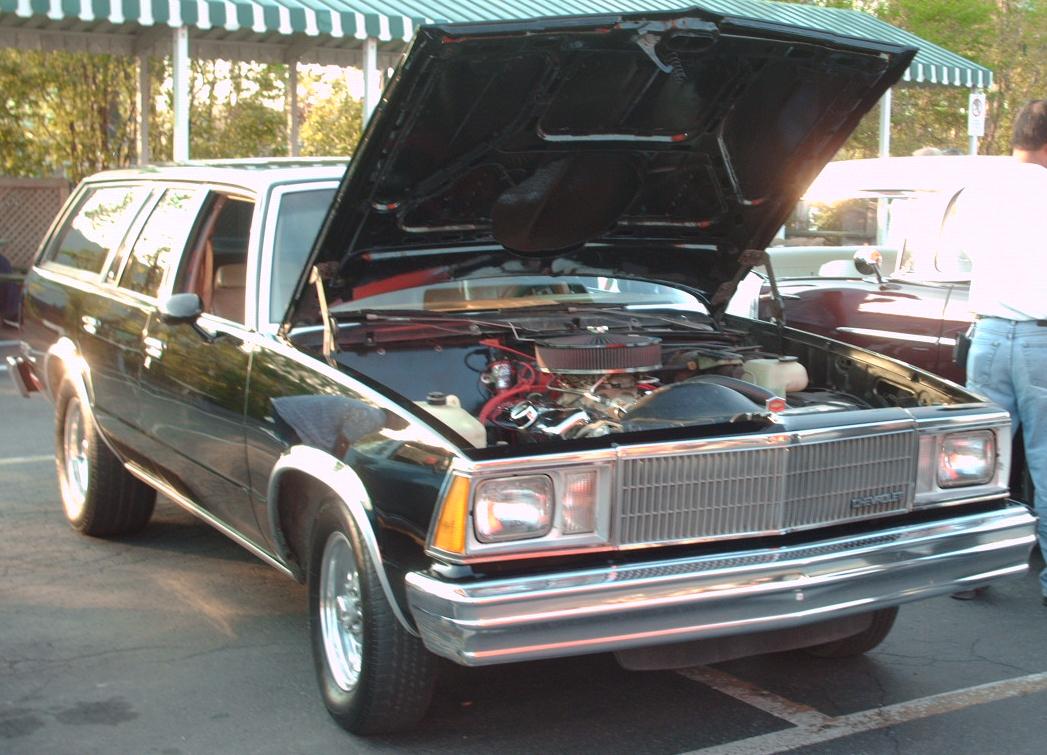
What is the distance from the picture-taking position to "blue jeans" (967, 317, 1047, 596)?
5.03 metres

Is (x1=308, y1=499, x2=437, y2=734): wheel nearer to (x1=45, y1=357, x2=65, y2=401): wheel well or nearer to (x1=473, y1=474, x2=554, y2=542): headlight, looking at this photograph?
(x1=473, y1=474, x2=554, y2=542): headlight

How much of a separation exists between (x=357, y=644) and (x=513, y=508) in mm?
843

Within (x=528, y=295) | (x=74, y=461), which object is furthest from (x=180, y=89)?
(x=528, y=295)

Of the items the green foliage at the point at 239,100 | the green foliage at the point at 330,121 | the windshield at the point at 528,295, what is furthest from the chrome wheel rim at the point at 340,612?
the green foliage at the point at 330,121

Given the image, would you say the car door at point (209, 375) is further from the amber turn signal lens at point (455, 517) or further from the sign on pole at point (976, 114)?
the sign on pole at point (976, 114)

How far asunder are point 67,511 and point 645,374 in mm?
3158

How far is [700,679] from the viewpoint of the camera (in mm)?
4441

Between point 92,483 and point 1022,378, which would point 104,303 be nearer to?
point 92,483

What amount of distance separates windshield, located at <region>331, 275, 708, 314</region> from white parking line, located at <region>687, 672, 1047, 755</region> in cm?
187

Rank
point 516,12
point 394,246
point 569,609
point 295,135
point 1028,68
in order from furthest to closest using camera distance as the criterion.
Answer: point 1028,68 → point 295,135 → point 516,12 → point 394,246 → point 569,609

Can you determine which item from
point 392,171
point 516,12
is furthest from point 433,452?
point 516,12

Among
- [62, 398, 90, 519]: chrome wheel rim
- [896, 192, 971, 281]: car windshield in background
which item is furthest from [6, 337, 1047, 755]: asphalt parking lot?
[896, 192, 971, 281]: car windshield in background

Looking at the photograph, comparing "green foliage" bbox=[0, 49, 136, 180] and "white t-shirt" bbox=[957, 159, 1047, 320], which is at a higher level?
"green foliage" bbox=[0, 49, 136, 180]

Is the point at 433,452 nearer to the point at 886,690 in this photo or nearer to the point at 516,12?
the point at 886,690
